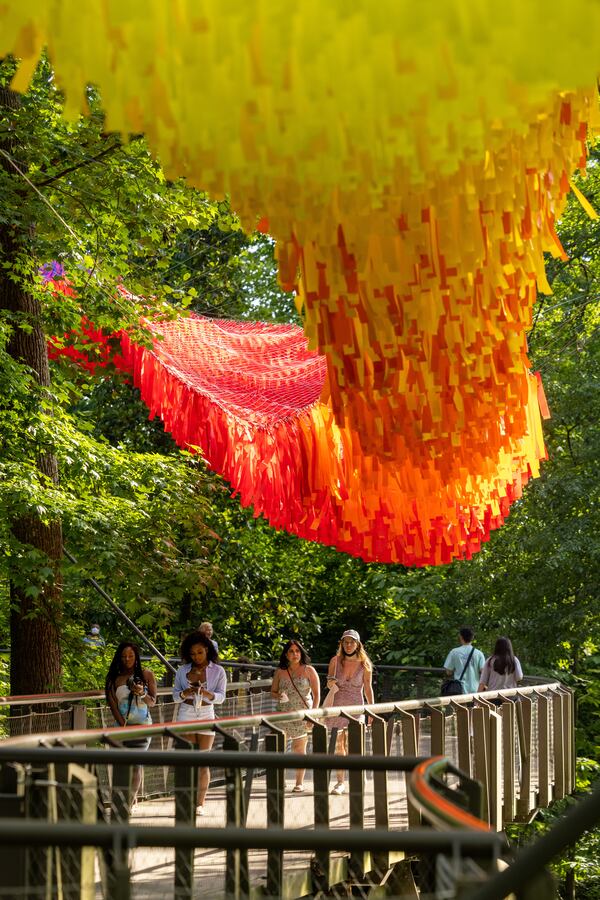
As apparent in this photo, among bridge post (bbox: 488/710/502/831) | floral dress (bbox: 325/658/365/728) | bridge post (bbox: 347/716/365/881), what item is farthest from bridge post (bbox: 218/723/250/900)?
bridge post (bbox: 488/710/502/831)

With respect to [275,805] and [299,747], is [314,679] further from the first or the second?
[275,805]

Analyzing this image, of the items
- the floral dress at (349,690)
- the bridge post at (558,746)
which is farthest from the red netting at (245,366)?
the bridge post at (558,746)

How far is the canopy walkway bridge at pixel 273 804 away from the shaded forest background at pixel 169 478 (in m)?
1.44

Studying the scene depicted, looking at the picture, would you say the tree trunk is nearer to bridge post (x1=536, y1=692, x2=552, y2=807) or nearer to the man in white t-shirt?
the man in white t-shirt

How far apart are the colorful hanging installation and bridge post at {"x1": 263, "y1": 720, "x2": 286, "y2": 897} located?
1786mm

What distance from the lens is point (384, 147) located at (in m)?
2.45

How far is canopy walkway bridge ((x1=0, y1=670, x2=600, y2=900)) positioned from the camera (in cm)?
268

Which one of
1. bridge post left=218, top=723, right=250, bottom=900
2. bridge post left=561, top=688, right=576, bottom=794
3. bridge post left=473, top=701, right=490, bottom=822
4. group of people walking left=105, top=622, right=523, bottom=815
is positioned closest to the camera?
bridge post left=218, top=723, right=250, bottom=900

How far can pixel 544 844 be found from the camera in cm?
257

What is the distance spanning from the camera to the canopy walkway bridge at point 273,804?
2682 millimetres

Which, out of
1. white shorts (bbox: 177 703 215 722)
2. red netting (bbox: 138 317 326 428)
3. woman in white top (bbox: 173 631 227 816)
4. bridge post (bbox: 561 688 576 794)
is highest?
red netting (bbox: 138 317 326 428)

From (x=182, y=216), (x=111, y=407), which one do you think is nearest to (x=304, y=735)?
(x=182, y=216)

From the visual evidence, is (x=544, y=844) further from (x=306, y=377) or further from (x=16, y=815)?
(x=306, y=377)

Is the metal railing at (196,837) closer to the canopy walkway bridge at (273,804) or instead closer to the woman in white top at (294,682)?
the canopy walkway bridge at (273,804)
